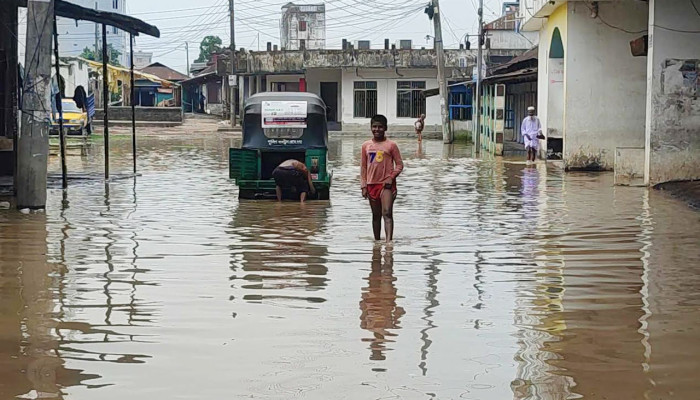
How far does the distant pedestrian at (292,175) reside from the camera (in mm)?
17219

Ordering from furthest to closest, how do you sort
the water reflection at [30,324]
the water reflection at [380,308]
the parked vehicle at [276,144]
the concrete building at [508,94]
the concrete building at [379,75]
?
1. the concrete building at [379,75]
2. the concrete building at [508,94]
3. the parked vehicle at [276,144]
4. the water reflection at [380,308]
5. the water reflection at [30,324]

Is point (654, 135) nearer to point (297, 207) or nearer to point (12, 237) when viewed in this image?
point (297, 207)

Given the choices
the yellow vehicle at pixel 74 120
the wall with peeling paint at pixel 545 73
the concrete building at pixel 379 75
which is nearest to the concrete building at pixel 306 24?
the concrete building at pixel 379 75

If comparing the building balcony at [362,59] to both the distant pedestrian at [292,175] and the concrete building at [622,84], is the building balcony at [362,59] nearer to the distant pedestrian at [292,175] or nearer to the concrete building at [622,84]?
the concrete building at [622,84]

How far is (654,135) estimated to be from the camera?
20.5m

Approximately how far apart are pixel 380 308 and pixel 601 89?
1972cm

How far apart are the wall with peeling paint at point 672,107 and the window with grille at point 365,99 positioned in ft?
119

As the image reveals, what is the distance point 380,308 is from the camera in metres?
8.57

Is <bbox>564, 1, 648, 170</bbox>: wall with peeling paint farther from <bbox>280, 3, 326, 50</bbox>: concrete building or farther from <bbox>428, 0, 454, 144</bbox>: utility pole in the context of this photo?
<bbox>280, 3, 326, 50</bbox>: concrete building

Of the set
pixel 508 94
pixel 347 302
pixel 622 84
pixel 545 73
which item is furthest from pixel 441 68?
pixel 347 302

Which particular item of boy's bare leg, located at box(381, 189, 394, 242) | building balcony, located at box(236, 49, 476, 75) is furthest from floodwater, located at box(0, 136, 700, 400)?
building balcony, located at box(236, 49, 476, 75)

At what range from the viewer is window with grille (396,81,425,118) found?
56000 mm

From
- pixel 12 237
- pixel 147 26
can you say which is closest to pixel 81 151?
pixel 147 26

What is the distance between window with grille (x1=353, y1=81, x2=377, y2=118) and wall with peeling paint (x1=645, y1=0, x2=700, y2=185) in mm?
36197
